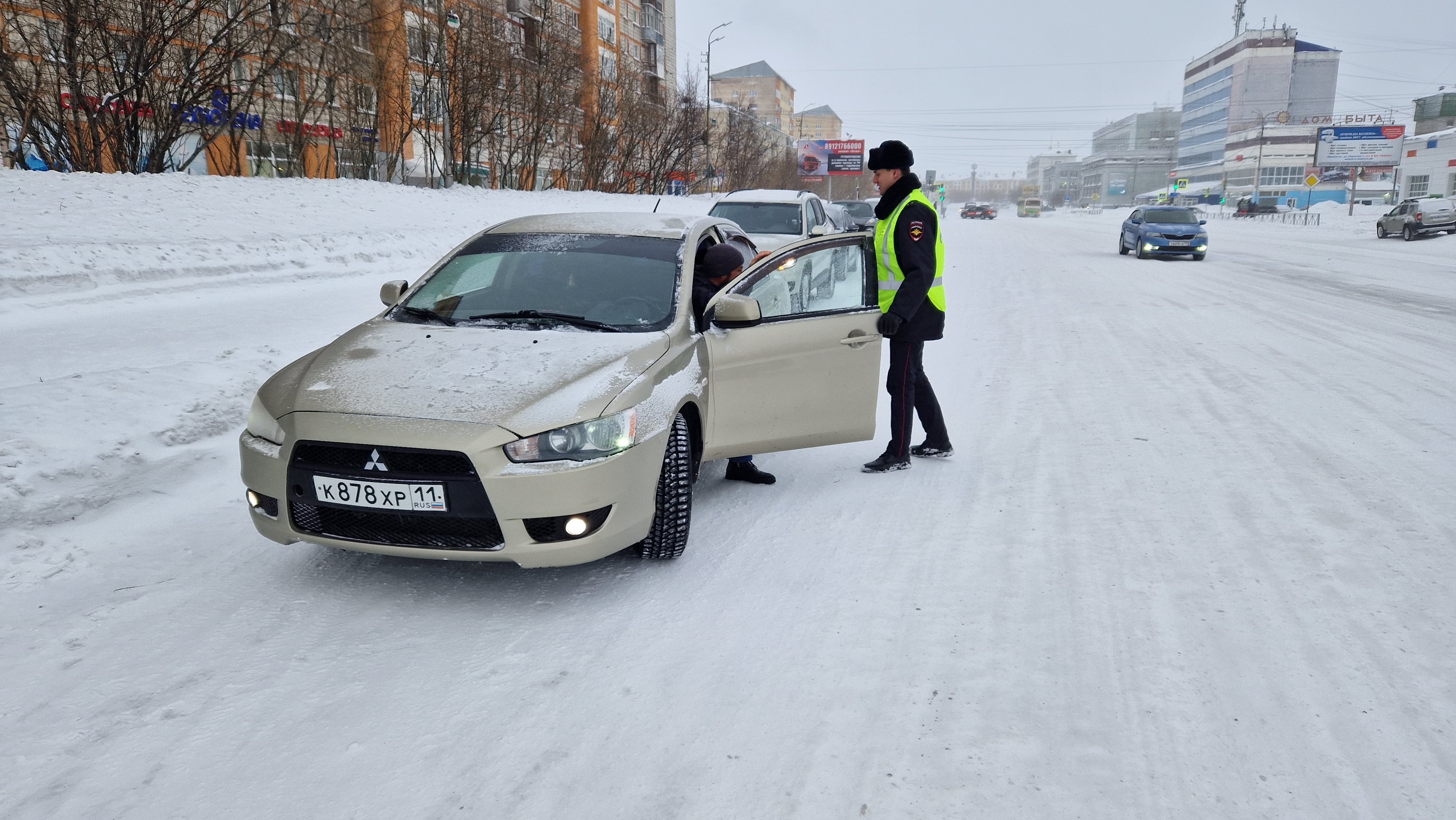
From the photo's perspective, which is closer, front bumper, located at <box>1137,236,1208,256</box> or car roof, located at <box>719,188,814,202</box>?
car roof, located at <box>719,188,814,202</box>

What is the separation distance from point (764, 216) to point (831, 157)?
244ft

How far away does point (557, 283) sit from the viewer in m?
4.52

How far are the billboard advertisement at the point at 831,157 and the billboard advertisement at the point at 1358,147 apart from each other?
123 feet

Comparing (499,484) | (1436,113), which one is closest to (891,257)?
(499,484)

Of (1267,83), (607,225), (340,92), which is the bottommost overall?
(607,225)

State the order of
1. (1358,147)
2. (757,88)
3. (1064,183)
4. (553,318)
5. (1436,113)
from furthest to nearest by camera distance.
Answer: (1064,183)
(757,88)
(1436,113)
(1358,147)
(553,318)

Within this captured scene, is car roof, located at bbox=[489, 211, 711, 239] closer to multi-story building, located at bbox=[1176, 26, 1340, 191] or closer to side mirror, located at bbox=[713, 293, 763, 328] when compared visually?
side mirror, located at bbox=[713, 293, 763, 328]

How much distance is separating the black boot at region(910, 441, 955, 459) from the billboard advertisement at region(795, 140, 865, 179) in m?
72.9

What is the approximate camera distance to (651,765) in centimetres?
252

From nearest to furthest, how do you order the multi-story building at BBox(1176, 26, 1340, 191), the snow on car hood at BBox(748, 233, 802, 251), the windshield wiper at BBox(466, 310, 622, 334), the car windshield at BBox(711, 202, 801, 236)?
the windshield wiper at BBox(466, 310, 622, 334) → the snow on car hood at BBox(748, 233, 802, 251) → the car windshield at BBox(711, 202, 801, 236) → the multi-story building at BBox(1176, 26, 1340, 191)

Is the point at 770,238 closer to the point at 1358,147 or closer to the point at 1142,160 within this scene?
the point at 1358,147

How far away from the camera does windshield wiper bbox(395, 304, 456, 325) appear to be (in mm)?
4332

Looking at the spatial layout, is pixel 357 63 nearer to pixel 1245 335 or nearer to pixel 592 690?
pixel 1245 335

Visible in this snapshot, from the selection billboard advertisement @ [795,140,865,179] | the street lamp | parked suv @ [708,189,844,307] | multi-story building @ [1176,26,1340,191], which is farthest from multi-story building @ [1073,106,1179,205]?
parked suv @ [708,189,844,307]
